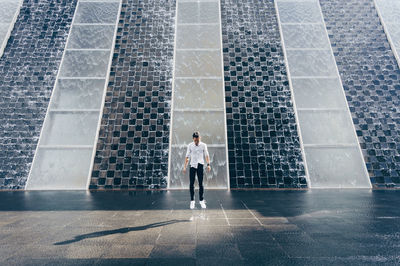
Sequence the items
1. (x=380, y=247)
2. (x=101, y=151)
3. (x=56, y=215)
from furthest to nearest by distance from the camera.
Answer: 1. (x=101, y=151)
2. (x=56, y=215)
3. (x=380, y=247)

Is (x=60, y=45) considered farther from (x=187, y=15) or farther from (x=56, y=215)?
(x=56, y=215)

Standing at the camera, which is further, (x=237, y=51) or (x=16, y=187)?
(x=237, y=51)

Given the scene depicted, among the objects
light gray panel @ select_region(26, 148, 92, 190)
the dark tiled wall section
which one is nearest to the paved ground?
light gray panel @ select_region(26, 148, 92, 190)

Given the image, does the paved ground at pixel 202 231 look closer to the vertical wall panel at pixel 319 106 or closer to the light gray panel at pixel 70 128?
the vertical wall panel at pixel 319 106

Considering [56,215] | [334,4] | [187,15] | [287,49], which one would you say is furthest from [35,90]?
[334,4]

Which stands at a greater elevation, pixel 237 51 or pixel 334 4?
pixel 334 4

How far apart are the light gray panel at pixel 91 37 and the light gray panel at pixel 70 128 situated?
284cm

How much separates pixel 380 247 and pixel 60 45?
10.1m

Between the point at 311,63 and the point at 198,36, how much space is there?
4.35m

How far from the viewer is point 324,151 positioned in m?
6.28

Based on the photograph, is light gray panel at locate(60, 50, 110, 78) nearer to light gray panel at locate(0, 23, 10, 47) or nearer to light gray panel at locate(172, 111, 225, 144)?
light gray panel at locate(0, 23, 10, 47)

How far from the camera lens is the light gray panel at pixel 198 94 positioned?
22.5 feet

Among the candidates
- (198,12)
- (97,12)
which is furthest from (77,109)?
(198,12)

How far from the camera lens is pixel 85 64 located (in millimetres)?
7379
